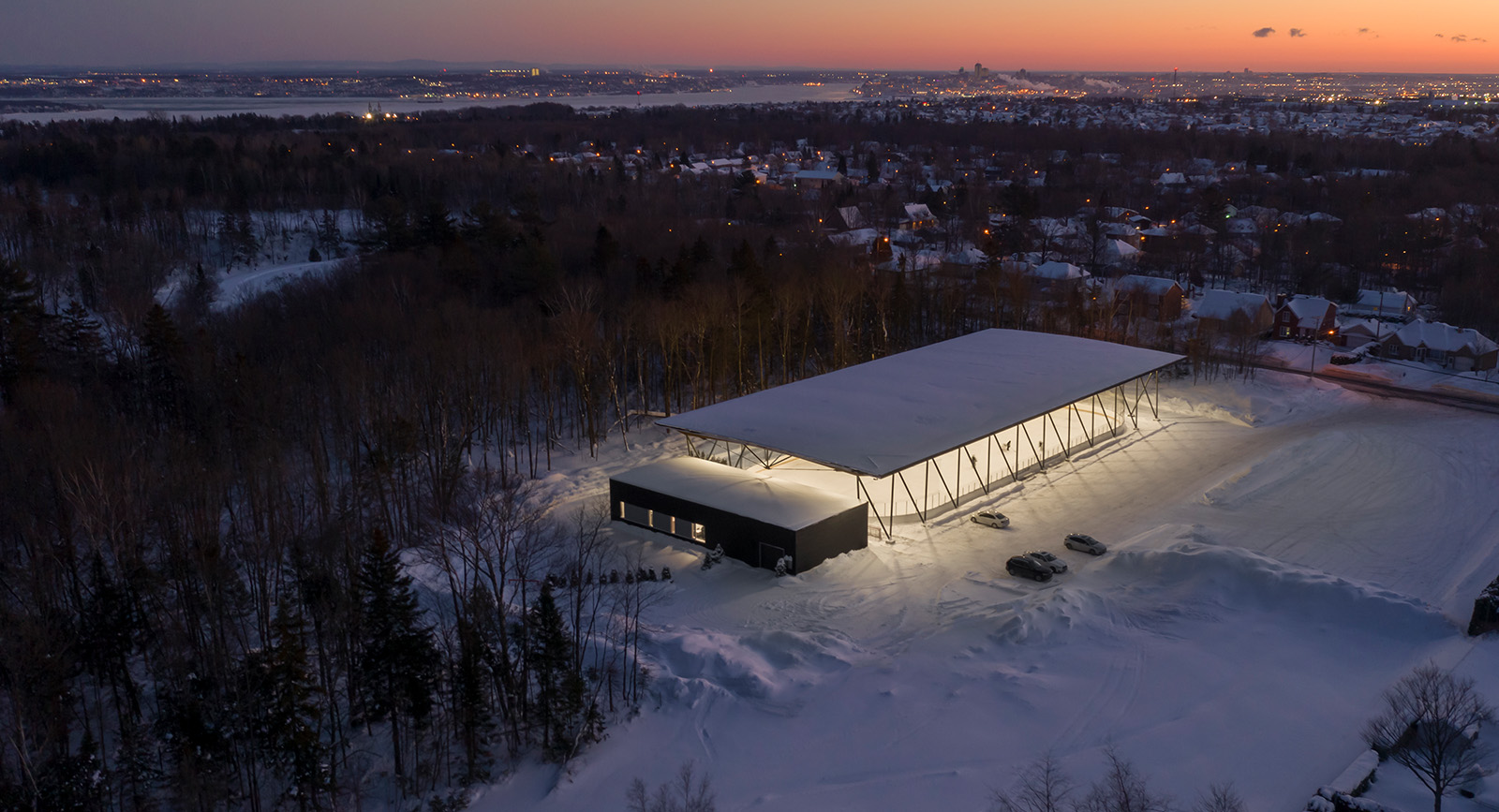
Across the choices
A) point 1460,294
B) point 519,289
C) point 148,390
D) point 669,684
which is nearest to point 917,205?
point 1460,294

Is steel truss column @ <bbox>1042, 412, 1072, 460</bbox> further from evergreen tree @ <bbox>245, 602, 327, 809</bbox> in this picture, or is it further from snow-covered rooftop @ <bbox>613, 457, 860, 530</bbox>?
evergreen tree @ <bbox>245, 602, 327, 809</bbox>

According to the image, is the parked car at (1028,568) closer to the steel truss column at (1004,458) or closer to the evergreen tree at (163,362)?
the steel truss column at (1004,458)

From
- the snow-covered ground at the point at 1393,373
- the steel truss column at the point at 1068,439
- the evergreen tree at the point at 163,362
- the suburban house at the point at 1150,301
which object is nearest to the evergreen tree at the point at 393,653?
the evergreen tree at the point at 163,362

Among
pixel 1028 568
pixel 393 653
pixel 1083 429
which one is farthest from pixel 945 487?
pixel 393 653

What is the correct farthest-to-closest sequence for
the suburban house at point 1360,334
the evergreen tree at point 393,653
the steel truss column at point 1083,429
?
1. the suburban house at point 1360,334
2. the steel truss column at point 1083,429
3. the evergreen tree at point 393,653

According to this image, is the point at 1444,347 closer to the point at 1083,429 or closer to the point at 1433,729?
the point at 1083,429

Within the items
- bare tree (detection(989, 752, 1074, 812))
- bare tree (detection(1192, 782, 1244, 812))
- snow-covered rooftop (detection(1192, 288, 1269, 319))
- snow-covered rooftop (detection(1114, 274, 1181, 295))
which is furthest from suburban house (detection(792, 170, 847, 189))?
bare tree (detection(1192, 782, 1244, 812))

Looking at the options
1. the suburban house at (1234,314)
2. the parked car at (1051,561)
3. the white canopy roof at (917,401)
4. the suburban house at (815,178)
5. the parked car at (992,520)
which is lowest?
the parked car at (992,520)
